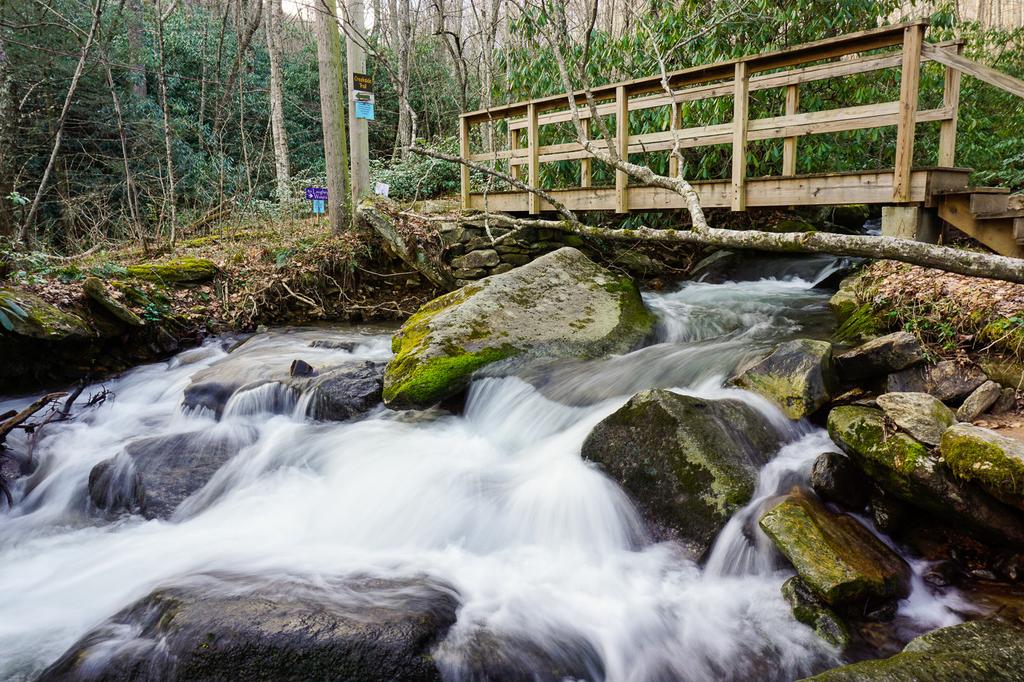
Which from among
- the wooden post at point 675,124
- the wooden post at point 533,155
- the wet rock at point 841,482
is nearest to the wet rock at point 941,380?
the wet rock at point 841,482

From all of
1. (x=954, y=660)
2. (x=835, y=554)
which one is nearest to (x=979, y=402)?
(x=835, y=554)

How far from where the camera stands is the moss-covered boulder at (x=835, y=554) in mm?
A: 3188

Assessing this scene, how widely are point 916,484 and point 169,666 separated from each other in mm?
3706

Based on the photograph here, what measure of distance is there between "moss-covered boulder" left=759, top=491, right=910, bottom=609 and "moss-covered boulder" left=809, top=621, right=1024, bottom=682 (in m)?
0.33

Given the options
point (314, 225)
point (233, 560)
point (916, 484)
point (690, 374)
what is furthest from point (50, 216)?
point (916, 484)

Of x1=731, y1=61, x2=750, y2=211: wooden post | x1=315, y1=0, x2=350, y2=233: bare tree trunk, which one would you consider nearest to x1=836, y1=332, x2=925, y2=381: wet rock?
x1=731, y1=61, x2=750, y2=211: wooden post

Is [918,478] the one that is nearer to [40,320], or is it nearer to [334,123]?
[40,320]

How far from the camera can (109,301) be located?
24.5ft

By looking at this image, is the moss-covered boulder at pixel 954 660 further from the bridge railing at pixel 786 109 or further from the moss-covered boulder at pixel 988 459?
the bridge railing at pixel 786 109

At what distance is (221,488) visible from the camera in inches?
201

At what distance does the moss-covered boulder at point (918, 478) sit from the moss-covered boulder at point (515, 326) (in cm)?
297

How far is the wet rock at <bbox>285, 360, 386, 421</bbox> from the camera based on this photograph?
19.9ft

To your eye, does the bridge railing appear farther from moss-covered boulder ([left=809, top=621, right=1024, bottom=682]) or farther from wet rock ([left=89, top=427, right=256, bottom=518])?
wet rock ([left=89, top=427, right=256, bottom=518])

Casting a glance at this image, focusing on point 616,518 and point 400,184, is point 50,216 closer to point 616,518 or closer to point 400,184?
point 400,184
